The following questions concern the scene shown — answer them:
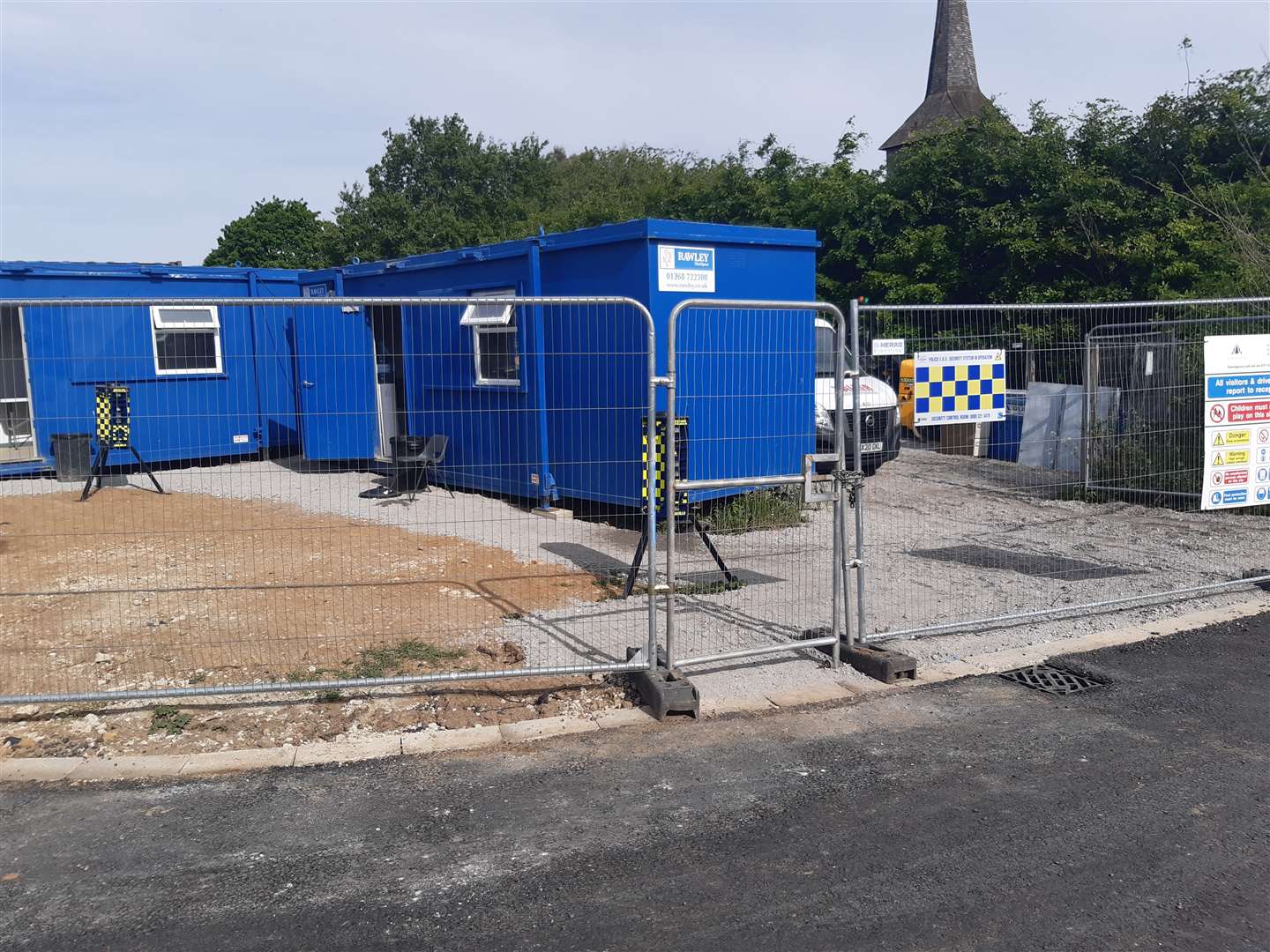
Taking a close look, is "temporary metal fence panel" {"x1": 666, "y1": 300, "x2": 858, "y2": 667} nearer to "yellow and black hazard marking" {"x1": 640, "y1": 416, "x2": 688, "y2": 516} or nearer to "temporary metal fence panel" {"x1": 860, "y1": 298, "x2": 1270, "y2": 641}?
"yellow and black hazard marking" {"x1": 640, "y1": 416, "x2": 688, "y2": 516}

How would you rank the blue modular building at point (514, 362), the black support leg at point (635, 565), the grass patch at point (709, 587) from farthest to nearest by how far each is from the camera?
the blue modular building at point (514, 362), the grass patch at point (709, 587), the black support leg at point (635, 565)

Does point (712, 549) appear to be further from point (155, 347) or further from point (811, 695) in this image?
point (155, 347)

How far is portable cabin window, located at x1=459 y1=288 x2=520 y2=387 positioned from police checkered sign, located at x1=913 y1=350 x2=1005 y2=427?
5.55m

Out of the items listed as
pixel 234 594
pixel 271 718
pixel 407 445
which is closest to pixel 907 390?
pixel 271 718

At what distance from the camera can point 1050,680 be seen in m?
6.48

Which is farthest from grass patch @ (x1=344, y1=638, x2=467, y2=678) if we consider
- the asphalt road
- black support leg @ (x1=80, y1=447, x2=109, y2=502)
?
black support leg @ (x1=80, y1=447, x2=109, y2=502)

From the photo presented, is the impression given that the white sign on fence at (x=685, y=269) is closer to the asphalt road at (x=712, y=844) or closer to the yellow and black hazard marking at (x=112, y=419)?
the yellow and black hazard marking at (x=112, y=419)

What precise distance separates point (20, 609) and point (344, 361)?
7083 millimetres

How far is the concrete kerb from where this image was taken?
16.9 feet

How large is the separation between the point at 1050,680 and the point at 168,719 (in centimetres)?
518

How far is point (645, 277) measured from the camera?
10.2 metres

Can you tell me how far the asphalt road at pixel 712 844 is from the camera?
146 inches

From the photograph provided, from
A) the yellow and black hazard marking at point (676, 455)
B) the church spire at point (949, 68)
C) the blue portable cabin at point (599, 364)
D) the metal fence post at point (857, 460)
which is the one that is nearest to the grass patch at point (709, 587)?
the yellow and black hazard marking at point (676, 455)

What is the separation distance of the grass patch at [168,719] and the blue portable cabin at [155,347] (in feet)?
15.9
